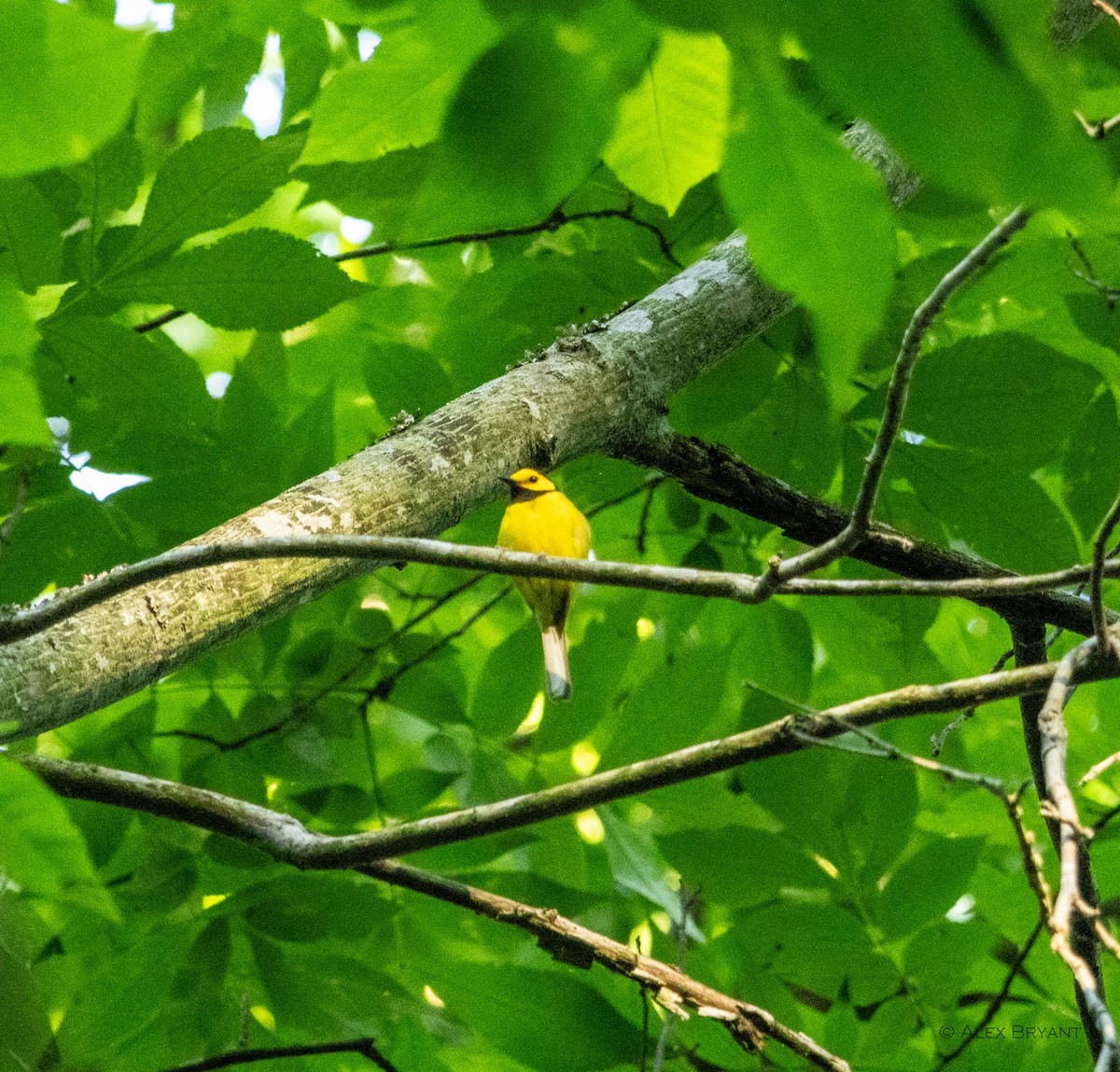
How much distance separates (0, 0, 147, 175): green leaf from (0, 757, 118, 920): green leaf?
26.0 inches

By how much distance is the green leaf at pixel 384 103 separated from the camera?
1.52m

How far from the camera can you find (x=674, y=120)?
1.26m

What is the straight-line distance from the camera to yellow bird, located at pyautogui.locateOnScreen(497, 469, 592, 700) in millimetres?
3332

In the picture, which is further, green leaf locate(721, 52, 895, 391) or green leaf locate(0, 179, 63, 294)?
green leaf locate(0, 179, 63, 294)

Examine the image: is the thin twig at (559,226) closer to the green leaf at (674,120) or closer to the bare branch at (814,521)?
the bare branch at (814,521)

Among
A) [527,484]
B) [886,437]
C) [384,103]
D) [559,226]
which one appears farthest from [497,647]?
[886,437]

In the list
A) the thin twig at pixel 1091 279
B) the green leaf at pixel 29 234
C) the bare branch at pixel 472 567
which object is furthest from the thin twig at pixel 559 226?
the bare branch at pixel 472 567

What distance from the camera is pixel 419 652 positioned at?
139 inches

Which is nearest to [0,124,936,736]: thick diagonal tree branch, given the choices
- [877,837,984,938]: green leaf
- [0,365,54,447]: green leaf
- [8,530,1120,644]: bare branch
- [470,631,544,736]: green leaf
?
[8,530,1120,644]: bare branch

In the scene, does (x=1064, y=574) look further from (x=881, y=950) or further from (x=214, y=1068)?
(x=214, y=1068)

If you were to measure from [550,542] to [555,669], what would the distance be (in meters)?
0.66

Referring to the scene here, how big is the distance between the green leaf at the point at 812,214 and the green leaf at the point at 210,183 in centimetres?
157

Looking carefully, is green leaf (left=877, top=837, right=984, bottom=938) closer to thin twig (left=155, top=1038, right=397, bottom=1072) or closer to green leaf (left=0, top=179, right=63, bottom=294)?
thin twig (left=155, top=1038, right=397, bottom=1072)

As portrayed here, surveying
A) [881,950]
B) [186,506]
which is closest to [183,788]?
[186,506]
